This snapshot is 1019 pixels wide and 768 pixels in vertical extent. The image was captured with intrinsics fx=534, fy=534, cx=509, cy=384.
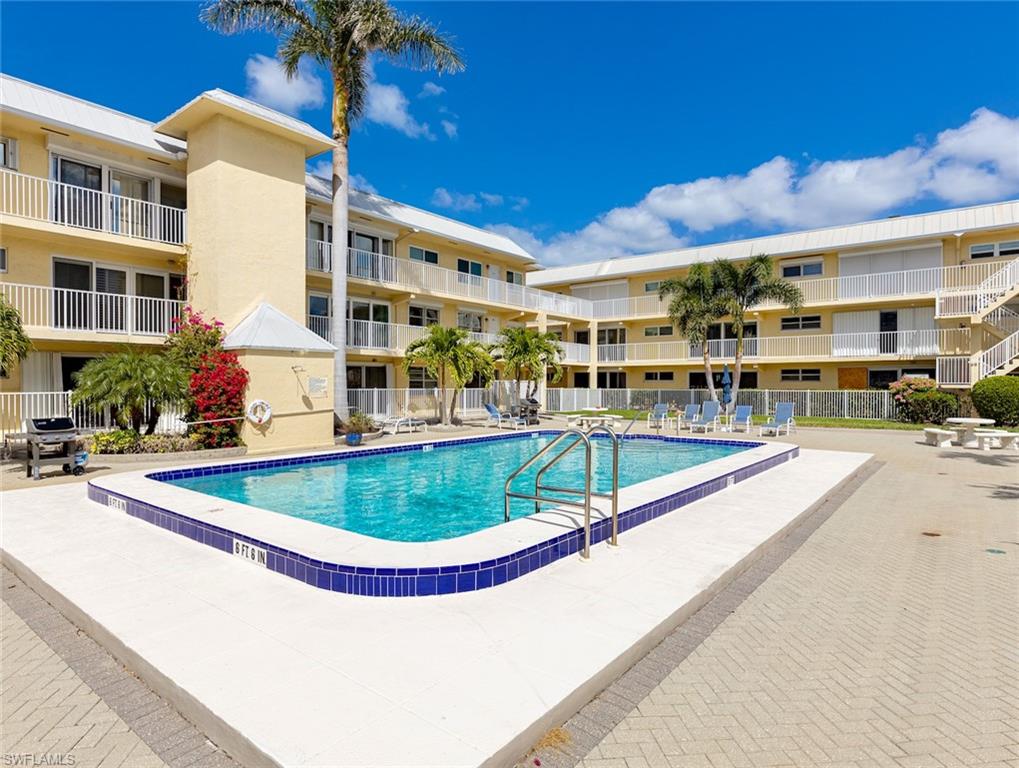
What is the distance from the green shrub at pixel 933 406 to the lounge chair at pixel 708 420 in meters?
8.60

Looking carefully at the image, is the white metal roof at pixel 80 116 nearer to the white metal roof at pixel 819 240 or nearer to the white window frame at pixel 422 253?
the white window frame at pixel 422 253

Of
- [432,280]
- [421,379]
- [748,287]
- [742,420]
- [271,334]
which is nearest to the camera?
[271,334]

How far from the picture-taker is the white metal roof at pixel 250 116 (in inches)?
571

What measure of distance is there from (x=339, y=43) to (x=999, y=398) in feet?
87.5

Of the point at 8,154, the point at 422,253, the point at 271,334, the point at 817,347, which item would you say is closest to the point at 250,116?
the point at 8,154

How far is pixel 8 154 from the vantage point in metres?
14.1

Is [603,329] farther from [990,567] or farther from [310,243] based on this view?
[990,567]

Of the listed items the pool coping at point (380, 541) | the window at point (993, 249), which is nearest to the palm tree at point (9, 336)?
the pool coping at point (380, 541)

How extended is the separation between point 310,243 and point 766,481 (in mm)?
16840

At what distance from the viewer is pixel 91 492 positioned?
26.9ft

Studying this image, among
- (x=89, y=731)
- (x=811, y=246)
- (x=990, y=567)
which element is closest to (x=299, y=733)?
(x=89, y=731)

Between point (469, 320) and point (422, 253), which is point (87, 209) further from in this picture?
point (469, 320)

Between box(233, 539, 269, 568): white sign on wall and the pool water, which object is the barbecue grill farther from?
box(233, 539, 269, 568): white sign on wall

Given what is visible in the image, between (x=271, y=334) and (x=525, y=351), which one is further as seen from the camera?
(x=525, y=351)
